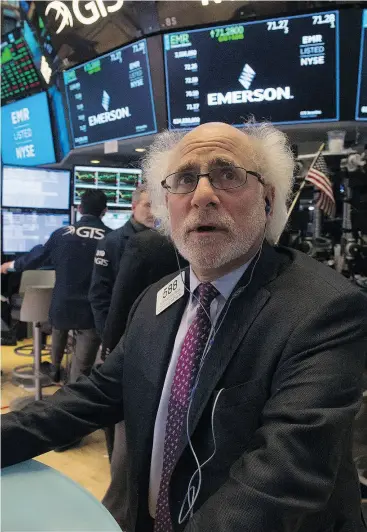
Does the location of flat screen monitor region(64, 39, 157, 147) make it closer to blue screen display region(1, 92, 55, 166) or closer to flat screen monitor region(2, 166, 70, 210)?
blue screen display region(1, 92, 55, 166)

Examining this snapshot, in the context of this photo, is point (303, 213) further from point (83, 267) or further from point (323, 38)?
point (83, 267)

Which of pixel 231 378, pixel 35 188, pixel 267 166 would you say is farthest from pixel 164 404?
pixel 35 188

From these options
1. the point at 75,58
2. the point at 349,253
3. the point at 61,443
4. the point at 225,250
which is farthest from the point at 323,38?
the point at 61,443

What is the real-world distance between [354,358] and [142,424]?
58cm

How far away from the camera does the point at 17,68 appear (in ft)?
16.9

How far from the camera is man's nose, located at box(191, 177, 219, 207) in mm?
1206

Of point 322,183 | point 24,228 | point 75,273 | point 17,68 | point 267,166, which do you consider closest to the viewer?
point 267,166

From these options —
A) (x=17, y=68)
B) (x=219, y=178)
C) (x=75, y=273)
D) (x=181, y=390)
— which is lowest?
(x=75, y=273)

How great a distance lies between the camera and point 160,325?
1.30 m

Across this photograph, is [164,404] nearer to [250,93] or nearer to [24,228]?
[250,93]

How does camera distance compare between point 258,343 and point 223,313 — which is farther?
point 223,313

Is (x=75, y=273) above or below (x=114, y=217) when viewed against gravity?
below

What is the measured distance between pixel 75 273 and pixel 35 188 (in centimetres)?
223

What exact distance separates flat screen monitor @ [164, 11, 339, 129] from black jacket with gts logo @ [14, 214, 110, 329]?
1161 millimetres
